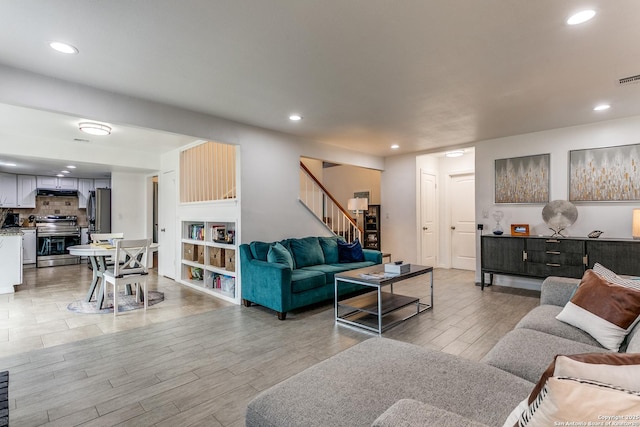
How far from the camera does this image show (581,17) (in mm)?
2115

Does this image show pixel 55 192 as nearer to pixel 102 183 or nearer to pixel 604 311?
pixel 102 183

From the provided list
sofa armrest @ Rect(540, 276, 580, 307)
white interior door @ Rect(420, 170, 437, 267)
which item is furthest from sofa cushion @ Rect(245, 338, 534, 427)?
white interior door @ Rect(420, 170, 437, 267)

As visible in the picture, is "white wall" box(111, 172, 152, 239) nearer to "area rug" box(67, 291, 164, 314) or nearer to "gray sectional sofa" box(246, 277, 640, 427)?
"area rug" box(67, 291, 164, 314)

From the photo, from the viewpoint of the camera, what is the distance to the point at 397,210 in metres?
7.02

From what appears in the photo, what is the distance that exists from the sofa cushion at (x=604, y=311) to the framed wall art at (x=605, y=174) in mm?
3246

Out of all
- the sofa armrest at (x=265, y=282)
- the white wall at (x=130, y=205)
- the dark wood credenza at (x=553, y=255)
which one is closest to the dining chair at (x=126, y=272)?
the sofa armrest at (x=265, y=282)

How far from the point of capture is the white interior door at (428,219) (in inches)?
269

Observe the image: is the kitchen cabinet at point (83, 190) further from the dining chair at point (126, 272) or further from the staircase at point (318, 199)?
the staircase at point (318, 199)

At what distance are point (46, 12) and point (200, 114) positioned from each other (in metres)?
2.06

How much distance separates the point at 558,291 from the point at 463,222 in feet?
15.0

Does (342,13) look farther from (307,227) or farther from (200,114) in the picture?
(307,227)

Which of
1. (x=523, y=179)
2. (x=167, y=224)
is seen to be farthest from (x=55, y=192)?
(x=523, y=179)

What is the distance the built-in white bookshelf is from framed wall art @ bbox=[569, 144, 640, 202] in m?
5.10

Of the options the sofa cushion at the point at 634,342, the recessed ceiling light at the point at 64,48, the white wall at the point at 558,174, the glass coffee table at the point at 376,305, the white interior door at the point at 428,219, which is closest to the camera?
the sofa cushion at the point at 634,342
